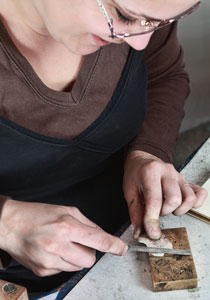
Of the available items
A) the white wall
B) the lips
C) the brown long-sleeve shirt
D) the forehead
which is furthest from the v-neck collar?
the white wall

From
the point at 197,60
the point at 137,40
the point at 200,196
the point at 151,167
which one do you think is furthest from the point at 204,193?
the point at 197,60

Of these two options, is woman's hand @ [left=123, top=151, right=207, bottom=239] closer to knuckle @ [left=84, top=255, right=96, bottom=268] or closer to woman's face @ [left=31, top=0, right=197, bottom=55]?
knuckle @ [left=84, top=255, right=96, bottom=268]

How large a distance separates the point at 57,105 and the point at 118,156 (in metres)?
0.30

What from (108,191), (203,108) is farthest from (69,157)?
(203,108)

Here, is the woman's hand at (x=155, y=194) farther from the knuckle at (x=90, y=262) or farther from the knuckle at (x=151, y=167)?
the knuckle at (x=90, y=262)

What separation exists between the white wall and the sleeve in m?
0.52

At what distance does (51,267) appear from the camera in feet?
2.48

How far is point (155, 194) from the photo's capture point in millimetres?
849

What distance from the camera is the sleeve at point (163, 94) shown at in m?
1.07

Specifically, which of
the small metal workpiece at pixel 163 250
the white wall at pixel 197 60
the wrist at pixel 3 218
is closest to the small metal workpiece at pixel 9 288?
the wrist at pixel 3 218

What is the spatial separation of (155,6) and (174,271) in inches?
16.9

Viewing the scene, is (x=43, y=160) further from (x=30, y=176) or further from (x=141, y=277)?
(x=141, y=277)

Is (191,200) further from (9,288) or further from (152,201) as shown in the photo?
(9,288)

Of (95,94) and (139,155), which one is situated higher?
(95,94)
